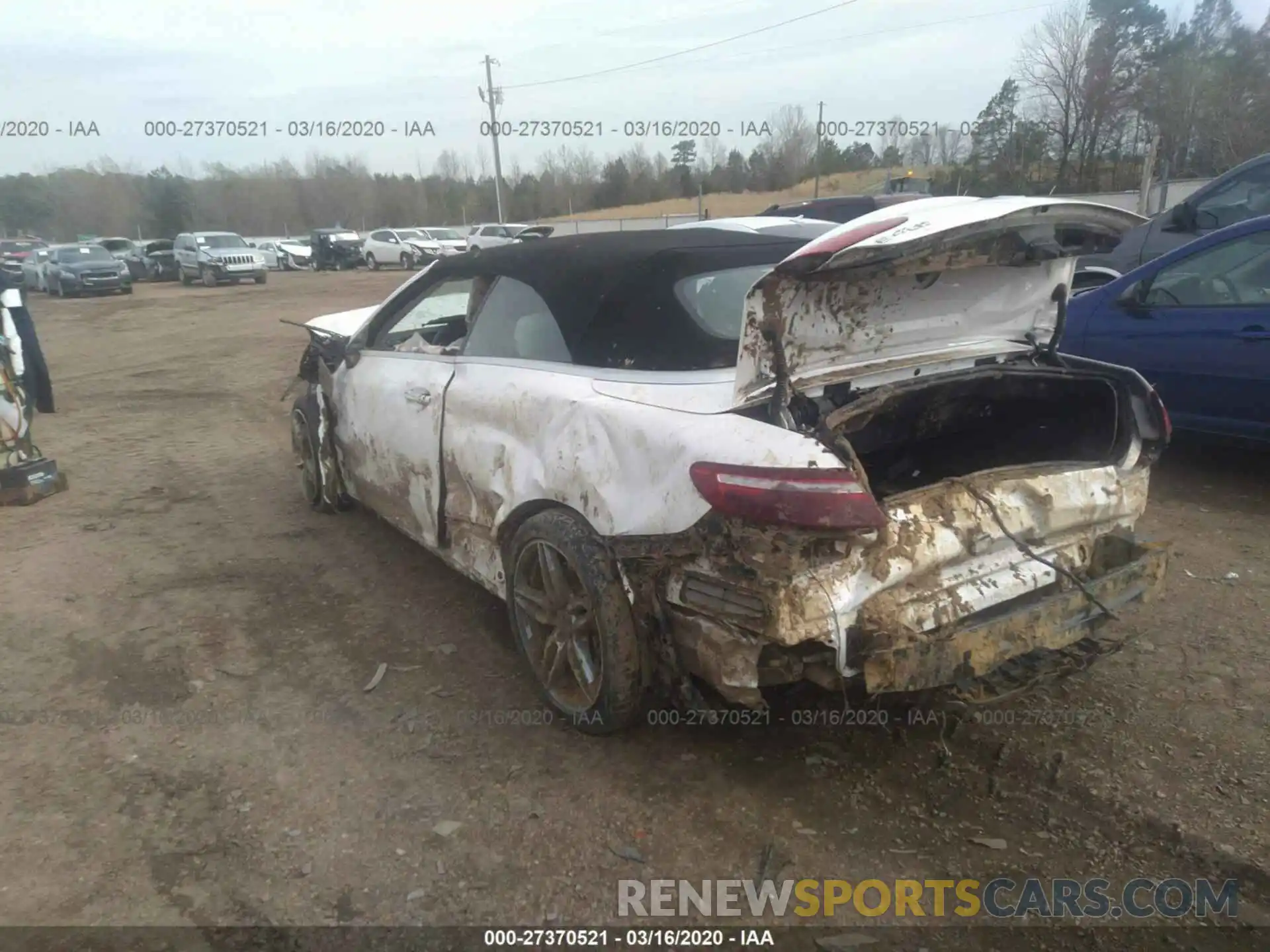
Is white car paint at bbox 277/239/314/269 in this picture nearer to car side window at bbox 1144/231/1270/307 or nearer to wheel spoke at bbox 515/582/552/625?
car side window at bbox 1144/231/1270/307

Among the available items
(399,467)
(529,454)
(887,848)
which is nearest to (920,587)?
(887,848)

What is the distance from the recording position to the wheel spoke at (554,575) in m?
2.95

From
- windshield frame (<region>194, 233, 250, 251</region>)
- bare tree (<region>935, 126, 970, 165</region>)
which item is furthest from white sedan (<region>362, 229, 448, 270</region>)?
bare tree (<region>935, 126, 970, 165</region>)

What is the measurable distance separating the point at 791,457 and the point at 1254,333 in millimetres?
3804

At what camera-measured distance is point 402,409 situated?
12.9 ft

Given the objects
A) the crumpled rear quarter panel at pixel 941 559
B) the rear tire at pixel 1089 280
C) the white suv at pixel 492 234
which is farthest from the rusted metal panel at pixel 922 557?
the white suv at pixel 492 234

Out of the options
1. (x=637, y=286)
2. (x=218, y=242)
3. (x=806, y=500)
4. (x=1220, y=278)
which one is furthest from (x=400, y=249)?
(x=806, y=500)

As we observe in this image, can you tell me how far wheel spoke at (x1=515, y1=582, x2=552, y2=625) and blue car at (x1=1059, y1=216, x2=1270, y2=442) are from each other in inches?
159

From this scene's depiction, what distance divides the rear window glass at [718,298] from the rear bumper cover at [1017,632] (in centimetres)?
115

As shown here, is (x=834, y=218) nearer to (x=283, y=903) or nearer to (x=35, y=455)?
(x=35, y=455)

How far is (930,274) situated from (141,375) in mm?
11127

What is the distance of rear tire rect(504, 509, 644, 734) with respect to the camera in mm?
2742

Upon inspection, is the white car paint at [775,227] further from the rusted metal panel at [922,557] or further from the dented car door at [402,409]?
the rusted metal panel at [922,557]

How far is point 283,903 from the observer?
2350 millimetres
